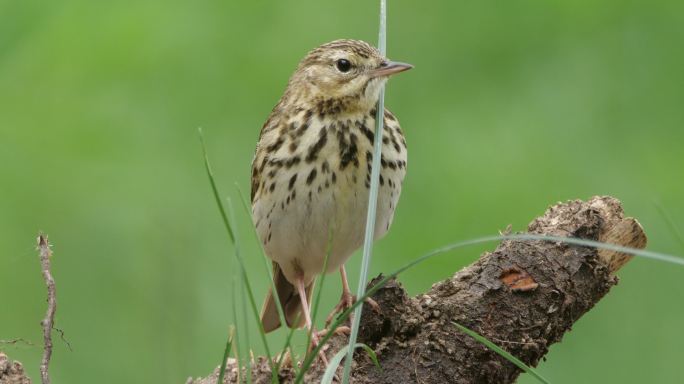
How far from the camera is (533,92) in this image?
843cm

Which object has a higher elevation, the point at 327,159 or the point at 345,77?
the point at 345,77

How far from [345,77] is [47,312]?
1.74 meters

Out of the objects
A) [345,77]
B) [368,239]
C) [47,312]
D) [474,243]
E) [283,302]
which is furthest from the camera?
[283,302]

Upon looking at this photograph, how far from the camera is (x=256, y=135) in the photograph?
312 inches

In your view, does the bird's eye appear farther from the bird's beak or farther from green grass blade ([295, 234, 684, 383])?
green grass blade ([295, 234, 684, 383])

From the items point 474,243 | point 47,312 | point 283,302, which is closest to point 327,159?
point 283,302

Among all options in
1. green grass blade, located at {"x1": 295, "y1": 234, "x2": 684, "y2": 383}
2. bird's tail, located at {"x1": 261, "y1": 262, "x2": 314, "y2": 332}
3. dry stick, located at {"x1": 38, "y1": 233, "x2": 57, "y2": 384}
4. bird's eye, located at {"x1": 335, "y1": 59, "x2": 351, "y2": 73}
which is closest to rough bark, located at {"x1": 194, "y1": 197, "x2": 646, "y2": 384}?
dry stick, located at {"x1": 38, "y1": 233, "x2": 57, "y2": 384}

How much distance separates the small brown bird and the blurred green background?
1.04m

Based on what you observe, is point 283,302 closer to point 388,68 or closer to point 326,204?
point 326,204

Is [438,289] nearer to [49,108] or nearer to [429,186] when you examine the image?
[429,186]

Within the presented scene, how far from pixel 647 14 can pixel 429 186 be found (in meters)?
1.77

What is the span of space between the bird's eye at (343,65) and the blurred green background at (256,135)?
4.32 feet

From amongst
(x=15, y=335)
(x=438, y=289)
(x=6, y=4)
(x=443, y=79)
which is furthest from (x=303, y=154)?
(x=6, y=4)

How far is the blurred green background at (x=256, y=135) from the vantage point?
7.19m
